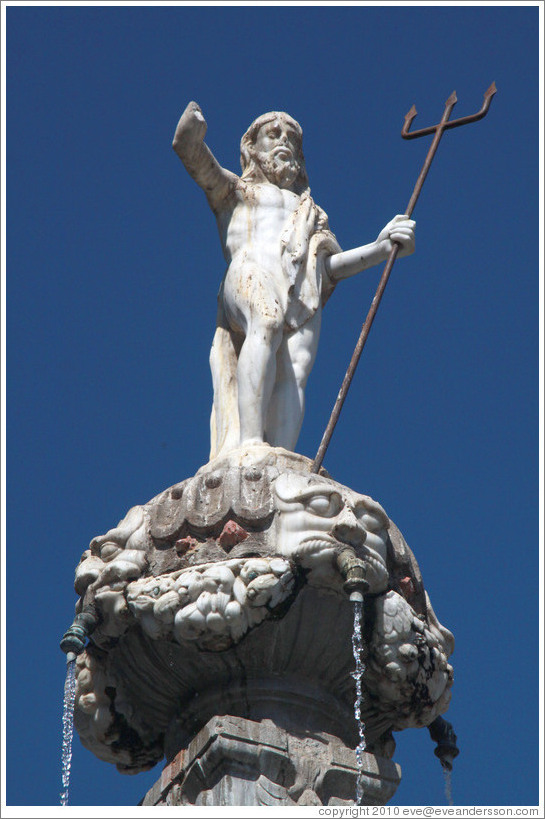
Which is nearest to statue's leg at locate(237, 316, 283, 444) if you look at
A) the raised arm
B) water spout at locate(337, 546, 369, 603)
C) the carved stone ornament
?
the carved stone ornament

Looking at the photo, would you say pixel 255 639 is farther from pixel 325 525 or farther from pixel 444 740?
pixel 444 740

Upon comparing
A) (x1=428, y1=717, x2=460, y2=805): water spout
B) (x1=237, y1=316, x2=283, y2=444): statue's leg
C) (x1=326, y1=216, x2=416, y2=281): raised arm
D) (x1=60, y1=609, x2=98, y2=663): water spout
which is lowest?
(x1=428, y1=717, x2=460, y2=805): water spout

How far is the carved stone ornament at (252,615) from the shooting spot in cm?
1219

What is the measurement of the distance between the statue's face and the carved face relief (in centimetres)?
374

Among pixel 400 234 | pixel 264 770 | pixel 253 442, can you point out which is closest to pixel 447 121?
pixel 400 234

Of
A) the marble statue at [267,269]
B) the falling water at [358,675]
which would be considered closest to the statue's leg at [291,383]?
the marble statue at [267,269]

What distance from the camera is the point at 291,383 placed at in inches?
561

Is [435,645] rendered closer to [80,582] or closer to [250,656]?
[250,656]

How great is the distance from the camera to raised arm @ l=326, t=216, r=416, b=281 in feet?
48.7

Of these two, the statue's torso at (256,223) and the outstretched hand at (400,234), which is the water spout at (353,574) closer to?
the statue's torso at (256,223)

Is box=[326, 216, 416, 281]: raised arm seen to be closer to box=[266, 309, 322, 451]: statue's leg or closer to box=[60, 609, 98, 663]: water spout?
box=[266, 309, 322, 451]: statue's leg

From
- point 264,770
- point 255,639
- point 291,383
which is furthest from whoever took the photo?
point 291,383

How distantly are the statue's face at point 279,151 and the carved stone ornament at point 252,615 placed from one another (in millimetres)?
3377

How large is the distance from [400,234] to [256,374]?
2.00 m
